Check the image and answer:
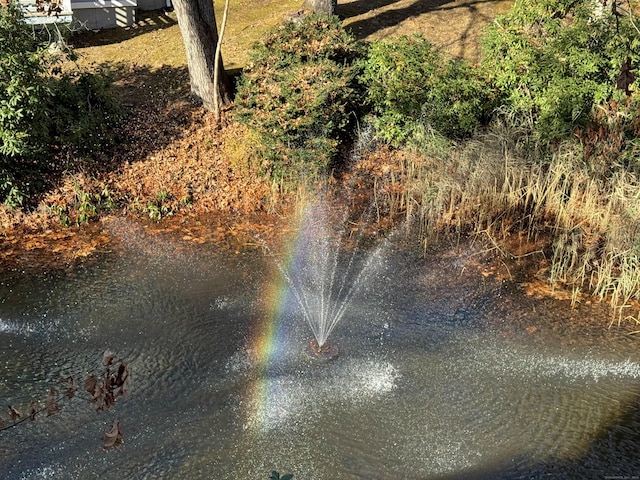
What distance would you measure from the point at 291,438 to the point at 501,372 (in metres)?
2.37

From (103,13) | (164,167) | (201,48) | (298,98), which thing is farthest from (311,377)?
(103,13)

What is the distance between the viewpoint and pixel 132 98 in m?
12.2

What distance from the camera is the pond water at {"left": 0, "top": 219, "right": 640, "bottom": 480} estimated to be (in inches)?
218

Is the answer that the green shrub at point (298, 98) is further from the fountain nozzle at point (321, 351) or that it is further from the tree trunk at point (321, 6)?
the fountain nozzle at point (321, 351)

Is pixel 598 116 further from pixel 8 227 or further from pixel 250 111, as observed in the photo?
pixel 8 227

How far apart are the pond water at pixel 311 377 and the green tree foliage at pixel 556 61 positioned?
3.40 m

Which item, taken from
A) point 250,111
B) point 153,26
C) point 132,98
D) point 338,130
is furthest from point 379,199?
point 153,26

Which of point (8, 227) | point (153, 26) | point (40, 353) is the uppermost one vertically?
point (153, 26)

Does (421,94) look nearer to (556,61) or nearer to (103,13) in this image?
(556,61)

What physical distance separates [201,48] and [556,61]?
243 inches

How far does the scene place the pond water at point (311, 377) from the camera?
5531 mm

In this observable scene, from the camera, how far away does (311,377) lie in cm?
650

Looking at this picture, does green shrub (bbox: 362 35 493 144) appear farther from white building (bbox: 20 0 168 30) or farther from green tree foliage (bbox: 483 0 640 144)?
white building (bbox: 20 0 168 30)

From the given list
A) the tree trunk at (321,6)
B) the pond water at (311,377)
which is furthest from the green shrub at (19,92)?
the tree trunk at (321,6)
